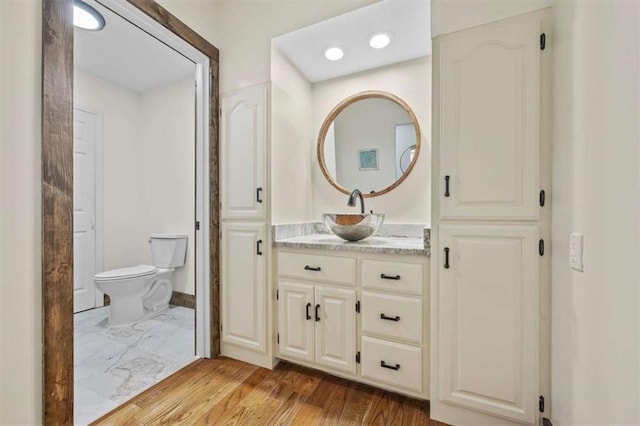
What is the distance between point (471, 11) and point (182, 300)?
3.39 m

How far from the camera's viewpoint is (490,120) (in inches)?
54.1

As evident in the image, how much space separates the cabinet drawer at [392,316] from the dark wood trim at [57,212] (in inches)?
55.2

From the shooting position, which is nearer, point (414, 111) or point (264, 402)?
point (264, 402)

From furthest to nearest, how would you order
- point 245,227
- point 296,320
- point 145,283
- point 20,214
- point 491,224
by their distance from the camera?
point 145,283 < point 245,227 < point 296,320 < point 491,224 < point 20,214

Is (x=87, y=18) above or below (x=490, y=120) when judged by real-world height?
above

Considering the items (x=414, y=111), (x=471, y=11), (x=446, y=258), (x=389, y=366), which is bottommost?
(x=389, y=366)

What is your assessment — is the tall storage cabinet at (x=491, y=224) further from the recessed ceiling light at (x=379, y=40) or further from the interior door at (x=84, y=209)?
the interior door at (x=84, y=209)

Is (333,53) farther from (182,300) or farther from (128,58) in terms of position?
(182,300)

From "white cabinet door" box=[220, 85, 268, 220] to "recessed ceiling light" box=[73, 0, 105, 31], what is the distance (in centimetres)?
100

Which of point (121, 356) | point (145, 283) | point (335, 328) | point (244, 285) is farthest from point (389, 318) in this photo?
point (145, 283)

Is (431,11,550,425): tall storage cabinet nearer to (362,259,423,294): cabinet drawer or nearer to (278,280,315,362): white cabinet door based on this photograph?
(362,259,423,294): cabinet drawer

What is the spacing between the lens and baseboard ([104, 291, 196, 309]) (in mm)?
3105

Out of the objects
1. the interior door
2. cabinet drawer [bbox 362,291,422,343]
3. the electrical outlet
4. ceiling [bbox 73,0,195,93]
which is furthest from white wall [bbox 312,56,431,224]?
the interior door

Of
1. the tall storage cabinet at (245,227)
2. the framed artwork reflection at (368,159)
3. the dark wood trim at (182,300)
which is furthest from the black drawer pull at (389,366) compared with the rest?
the dark wood trim at (182,300)
